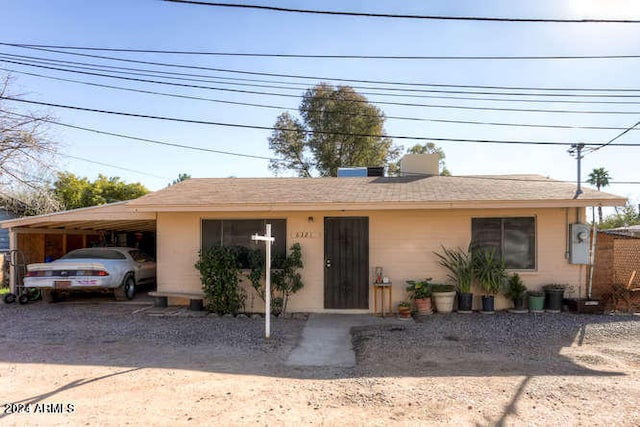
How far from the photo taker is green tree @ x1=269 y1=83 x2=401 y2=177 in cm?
2523

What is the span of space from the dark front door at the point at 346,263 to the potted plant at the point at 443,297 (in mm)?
1482

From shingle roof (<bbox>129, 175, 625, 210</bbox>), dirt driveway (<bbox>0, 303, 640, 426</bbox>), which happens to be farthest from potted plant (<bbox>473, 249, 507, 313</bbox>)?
shingle roof (<bbox>129, 175, 625, 210</bbox>)

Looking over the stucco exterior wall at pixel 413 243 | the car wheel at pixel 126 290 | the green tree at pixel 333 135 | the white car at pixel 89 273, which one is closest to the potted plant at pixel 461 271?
the stucco exterior wall at pixel 413 243

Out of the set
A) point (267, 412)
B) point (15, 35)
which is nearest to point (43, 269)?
point (15, 35)

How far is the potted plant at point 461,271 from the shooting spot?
8.76 m

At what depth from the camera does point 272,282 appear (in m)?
8.77

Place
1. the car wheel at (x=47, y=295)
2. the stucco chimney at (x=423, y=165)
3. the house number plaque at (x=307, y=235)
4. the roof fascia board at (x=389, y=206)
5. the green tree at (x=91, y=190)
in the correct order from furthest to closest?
the green tree at (x=91, y=190) → the stucco chimney at (x=423, y=165) → the car wheel at (x=47, y=295) → the house number plaque at (x=307, y=235) → the roof fascia board at (x=389, y=206)

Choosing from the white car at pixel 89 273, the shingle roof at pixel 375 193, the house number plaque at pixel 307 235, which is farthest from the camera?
the white car at pixel 89 273

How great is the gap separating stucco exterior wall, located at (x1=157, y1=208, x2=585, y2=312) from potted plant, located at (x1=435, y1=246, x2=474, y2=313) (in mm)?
158

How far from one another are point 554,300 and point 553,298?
0.05 m

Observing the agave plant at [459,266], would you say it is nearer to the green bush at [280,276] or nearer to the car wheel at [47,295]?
the green bush at [280,276]

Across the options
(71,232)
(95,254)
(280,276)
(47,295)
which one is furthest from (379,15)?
(71,232)

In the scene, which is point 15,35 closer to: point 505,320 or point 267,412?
point 267,412

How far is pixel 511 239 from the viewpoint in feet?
29.8
